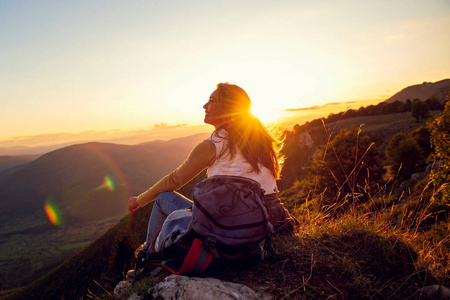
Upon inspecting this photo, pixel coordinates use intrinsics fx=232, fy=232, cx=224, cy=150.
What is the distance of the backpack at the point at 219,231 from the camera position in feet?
6.91

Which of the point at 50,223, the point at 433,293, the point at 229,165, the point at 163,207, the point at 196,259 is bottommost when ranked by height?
the point at 50,223

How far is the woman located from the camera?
2.66m

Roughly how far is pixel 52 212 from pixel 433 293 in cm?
21121

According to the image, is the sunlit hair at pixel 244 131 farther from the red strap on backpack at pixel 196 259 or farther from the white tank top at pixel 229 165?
the red strap on backpack at pixel 196 259

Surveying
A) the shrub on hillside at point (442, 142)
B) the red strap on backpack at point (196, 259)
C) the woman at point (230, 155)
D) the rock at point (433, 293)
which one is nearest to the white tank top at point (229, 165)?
the woman at point (230, 155)

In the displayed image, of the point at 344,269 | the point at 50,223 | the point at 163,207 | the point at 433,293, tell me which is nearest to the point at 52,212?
the point at 50,223

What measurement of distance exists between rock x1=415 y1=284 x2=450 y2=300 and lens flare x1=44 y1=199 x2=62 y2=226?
18570cm

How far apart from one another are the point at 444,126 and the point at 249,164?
11.9m

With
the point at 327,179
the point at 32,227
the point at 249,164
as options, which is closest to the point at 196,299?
the point at 249,164

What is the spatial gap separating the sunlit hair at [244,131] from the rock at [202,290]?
121 centimetres

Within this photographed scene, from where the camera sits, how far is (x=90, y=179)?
7785 inches

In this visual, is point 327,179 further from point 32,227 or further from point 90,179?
point 90,179

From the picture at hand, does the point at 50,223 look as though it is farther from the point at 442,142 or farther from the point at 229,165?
the point at 442,142

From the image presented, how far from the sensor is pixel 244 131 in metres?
2.78
